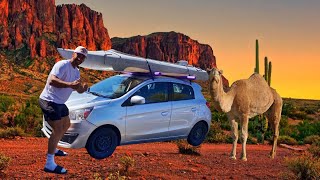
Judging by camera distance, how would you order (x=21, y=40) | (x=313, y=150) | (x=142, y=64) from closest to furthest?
1. (x=142, y=64)
2. (x=313, y=150)
3. (x=21, y=40)

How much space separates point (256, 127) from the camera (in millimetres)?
22219

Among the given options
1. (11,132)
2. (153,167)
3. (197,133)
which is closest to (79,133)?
(153,167)

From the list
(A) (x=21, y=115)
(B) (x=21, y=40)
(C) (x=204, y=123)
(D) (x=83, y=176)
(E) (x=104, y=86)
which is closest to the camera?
(D) (x=83, y=176)

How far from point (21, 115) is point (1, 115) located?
1.15 m

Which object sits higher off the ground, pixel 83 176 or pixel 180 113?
pixel 180 113

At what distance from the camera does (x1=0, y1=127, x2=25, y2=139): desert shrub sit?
1460 centimetres

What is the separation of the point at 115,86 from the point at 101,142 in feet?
4.83

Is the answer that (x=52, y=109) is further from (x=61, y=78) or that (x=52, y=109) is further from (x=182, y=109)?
(x=182, y=109)

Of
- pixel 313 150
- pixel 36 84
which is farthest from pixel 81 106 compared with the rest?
pixel 36 84

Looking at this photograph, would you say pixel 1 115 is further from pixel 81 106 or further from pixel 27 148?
pixel 81 106

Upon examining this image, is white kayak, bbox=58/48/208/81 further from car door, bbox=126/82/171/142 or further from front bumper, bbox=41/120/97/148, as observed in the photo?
front bumper, bbox=41/120/97/148

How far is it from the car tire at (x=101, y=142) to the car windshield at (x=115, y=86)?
79 centimetres

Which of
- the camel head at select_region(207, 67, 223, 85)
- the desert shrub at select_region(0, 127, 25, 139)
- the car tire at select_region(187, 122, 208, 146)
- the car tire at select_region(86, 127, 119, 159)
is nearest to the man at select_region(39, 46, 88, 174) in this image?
the car tire at select_region(86, 127, 119, 159)

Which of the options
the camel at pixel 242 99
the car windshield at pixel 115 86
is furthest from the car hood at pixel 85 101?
Result: the camel at pixel 242 99
